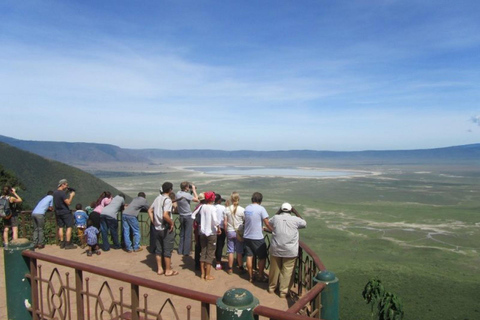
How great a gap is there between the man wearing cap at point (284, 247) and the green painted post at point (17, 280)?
3551 millimetres

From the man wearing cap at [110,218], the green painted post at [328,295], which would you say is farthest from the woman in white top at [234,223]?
the green painted post at [328,295]

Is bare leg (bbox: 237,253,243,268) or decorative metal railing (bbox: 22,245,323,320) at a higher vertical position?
decorative metal railing (bbox: 22,245,323,320)

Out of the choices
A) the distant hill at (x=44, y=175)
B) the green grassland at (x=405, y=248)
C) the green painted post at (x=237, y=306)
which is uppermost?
the green painted post at (x=237, y=306)

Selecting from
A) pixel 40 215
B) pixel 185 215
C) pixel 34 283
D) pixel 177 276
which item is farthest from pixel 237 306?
pixel 40 215

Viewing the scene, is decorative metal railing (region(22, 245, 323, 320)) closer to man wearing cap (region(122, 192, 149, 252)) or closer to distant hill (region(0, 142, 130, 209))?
man wearing cap (region(122, 192, 149, 252))

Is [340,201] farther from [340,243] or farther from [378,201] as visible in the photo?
[340,243]

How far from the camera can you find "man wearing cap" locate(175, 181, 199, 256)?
7520mm

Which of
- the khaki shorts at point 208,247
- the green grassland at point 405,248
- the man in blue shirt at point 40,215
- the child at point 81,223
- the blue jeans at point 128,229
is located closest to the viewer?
the khaki shorts at point 208,247

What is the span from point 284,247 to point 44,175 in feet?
154

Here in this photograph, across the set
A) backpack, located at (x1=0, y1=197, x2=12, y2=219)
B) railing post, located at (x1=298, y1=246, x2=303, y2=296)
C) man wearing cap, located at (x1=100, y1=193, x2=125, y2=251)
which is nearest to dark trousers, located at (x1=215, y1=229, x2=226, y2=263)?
railing post, located at (x1=298, y1=246, x2=303, y2=296)

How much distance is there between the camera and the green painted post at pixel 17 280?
377cm

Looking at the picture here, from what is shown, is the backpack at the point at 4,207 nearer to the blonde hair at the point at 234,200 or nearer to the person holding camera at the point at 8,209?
the person holding camera at the point at 8,209

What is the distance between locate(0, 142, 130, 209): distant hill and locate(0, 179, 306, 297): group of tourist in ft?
111

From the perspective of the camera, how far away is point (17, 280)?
3830mm
